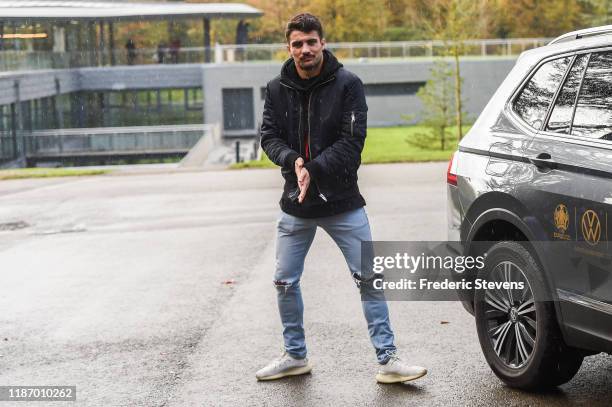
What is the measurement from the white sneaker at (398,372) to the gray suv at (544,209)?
0.40 m

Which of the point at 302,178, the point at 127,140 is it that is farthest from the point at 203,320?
the point at 127,140

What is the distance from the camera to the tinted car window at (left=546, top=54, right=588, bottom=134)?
197 inches

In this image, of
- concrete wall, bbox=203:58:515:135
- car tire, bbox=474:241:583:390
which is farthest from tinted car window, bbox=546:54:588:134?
concrete wall, bbox=203:58:515:135

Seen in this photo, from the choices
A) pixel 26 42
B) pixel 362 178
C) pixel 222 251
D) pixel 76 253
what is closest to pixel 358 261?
pixel 222 251

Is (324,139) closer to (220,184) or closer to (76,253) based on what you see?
(76,253)

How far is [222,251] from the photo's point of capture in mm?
10953

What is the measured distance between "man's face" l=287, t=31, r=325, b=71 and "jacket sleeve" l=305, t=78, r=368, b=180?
0.26 metres

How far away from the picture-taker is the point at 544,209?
4.86m

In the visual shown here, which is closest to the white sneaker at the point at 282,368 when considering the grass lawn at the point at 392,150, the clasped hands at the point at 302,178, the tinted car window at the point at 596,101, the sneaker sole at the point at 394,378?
the sneaker sole at the point at 394,378

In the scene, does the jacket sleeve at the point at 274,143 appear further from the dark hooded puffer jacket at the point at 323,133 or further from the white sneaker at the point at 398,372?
the white sneaker at the point at 398,372

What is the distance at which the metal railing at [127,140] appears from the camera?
134ft

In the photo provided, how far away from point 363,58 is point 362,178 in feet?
112

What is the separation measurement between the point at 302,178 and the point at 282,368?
1167 mm

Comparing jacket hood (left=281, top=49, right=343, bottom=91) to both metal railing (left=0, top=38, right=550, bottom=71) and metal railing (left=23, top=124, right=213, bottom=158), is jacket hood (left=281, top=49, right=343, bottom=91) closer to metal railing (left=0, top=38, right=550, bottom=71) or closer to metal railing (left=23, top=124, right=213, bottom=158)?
metal railing (left=23, top=124, right=213, bottom=158)
